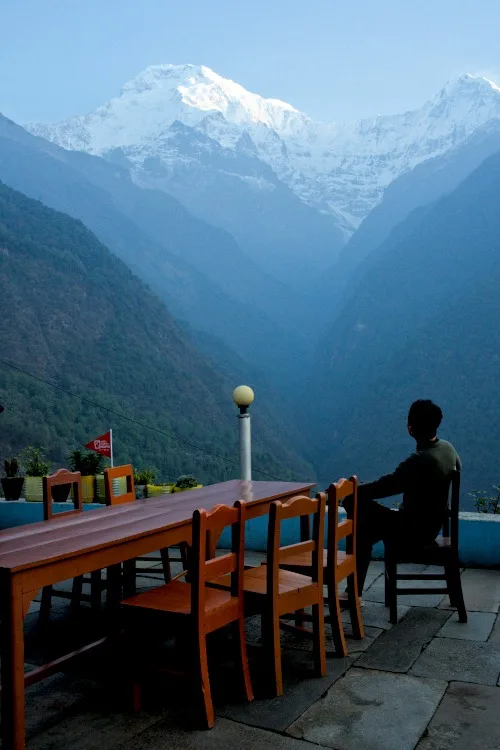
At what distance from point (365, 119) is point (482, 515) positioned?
656 feet

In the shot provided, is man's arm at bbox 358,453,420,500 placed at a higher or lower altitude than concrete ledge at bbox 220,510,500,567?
higher

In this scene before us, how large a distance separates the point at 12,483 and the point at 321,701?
14.5ft

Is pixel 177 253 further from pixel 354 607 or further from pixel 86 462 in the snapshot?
pixel 354 607

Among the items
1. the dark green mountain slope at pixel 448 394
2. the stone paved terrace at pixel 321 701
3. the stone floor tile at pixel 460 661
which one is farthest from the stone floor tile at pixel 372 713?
the dark green mountain slope at pixel 448 394

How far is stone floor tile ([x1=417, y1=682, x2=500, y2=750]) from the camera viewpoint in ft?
7.42

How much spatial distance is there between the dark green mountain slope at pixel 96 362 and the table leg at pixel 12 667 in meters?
28.6

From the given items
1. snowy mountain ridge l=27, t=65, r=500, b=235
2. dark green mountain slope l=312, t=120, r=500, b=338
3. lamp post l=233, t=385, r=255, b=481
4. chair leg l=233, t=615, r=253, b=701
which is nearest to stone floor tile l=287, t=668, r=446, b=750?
chair leg l=233, t=615, r=253, b=701

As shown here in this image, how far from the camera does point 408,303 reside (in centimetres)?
7512

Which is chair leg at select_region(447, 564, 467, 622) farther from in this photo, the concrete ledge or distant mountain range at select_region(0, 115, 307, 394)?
distant mountain range at select_region(0, 115, 307, 394)

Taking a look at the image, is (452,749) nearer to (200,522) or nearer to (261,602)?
(261,602)

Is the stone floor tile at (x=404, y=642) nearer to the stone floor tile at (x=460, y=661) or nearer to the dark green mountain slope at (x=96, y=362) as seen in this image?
the stone floor tile at (x=460, y=661)

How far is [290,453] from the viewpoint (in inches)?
2146

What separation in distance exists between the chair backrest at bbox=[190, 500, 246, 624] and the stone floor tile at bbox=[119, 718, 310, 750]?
38 cm

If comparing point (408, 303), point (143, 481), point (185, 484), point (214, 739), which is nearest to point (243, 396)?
point (185, 484)
